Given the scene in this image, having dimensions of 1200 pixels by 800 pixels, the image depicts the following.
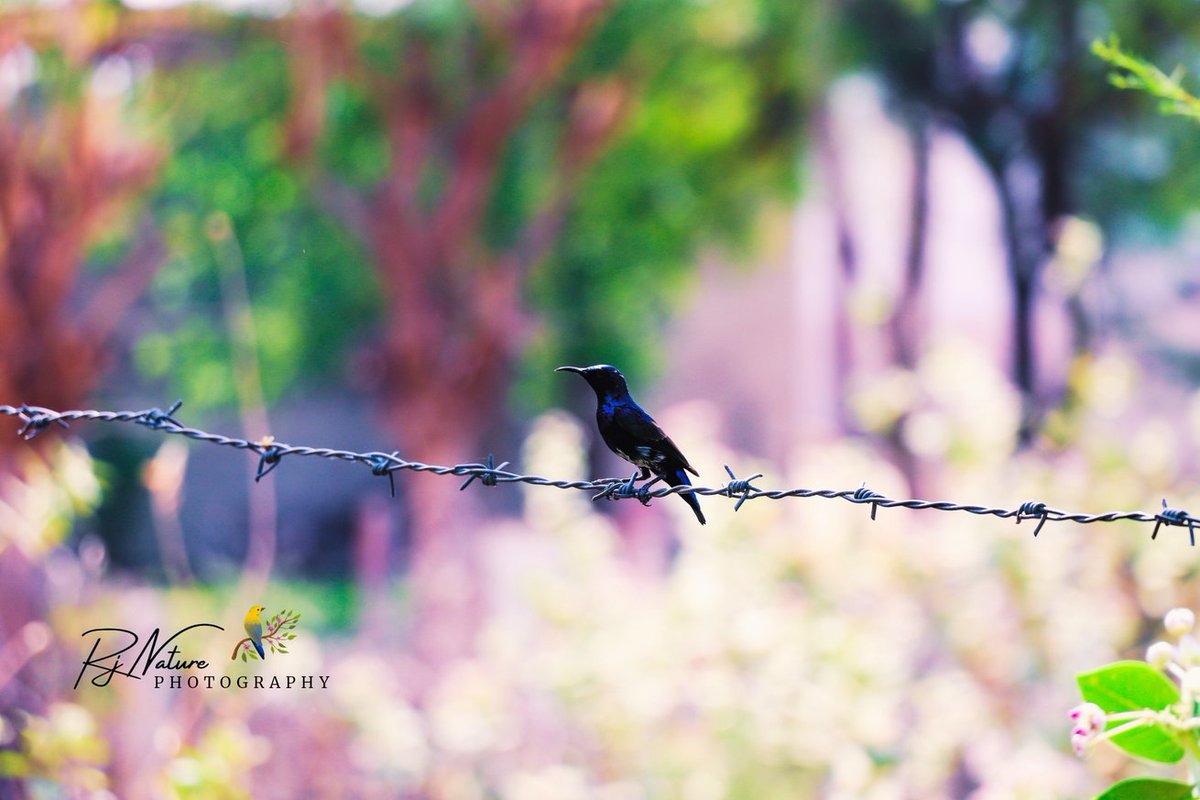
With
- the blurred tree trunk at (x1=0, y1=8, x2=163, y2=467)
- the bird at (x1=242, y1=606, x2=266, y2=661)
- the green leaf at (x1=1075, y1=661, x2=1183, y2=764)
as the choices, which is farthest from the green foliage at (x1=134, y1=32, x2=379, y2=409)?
the green leaf at (x1=1075, y1=661, x2=1183, y2=764)

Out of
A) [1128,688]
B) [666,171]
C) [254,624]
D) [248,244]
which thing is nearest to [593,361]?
[666,171]

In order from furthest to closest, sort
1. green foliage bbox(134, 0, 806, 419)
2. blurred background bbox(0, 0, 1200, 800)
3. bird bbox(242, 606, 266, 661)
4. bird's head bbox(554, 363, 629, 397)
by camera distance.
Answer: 1. green foliage bbox(134, 0, 806, 419)
2. blurred background bbox(0, 0, 1200, 800)
3. bird bbox(242, 606, 266, 661)
4. bird's head bbox(554, 363, 629, 397)

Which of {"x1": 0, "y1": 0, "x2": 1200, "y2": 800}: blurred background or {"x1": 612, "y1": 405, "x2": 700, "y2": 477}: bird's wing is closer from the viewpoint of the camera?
{"x1": 612, "y1": 405, "x2": 700, "y2": 477}: bird's wing

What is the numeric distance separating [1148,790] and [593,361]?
14.8ft

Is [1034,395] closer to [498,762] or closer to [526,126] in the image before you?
[526,126]

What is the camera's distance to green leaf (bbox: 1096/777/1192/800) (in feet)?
2.64

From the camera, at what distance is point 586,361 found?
5.33 meters

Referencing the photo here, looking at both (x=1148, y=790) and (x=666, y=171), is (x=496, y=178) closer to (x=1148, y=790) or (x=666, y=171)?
(x=666, y=171)

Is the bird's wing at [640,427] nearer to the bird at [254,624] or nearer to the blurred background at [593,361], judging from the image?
the bird at [254,624]

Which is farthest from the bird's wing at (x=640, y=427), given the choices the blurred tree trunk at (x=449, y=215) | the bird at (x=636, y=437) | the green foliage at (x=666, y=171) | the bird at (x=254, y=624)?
the green foliage at (x=666, y=171)

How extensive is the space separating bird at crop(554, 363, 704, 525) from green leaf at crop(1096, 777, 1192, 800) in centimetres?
38

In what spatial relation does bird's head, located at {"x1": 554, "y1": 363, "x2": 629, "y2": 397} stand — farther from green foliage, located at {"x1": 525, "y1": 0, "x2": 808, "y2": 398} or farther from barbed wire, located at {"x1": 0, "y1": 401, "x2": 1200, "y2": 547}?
green foliage, located at {"x1": 525, "y1": 0, "x2": 808, "y2": 398}

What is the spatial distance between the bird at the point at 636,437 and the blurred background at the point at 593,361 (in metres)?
1.09

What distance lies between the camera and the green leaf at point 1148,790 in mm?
805
